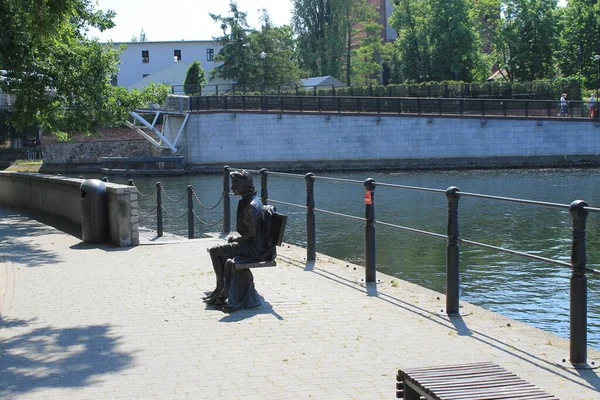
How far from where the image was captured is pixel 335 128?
55750 mm

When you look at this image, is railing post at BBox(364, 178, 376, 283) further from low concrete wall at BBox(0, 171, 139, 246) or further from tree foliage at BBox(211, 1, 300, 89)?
tree foliage at BBox(211, 1, 300, 89)

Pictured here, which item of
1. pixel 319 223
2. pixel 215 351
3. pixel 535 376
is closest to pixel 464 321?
pixel 535 376

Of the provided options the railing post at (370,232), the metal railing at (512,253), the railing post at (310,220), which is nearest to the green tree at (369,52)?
the railing post at (310,220)

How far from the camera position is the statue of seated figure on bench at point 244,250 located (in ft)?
27.6

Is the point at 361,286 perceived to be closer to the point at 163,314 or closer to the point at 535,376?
the point at 163,314

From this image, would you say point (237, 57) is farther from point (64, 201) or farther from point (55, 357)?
point (55, 357)

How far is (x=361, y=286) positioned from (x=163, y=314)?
252cm

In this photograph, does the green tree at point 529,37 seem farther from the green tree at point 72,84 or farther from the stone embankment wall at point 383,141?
the green tree at point 72,84

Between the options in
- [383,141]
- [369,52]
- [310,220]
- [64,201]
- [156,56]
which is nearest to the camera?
[310,220]

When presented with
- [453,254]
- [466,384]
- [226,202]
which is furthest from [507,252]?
[226,202]

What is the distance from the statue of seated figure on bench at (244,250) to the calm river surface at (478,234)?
14.3ft

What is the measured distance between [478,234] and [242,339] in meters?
15.0

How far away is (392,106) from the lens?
184ft

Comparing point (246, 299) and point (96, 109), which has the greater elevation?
point (96, 109)
